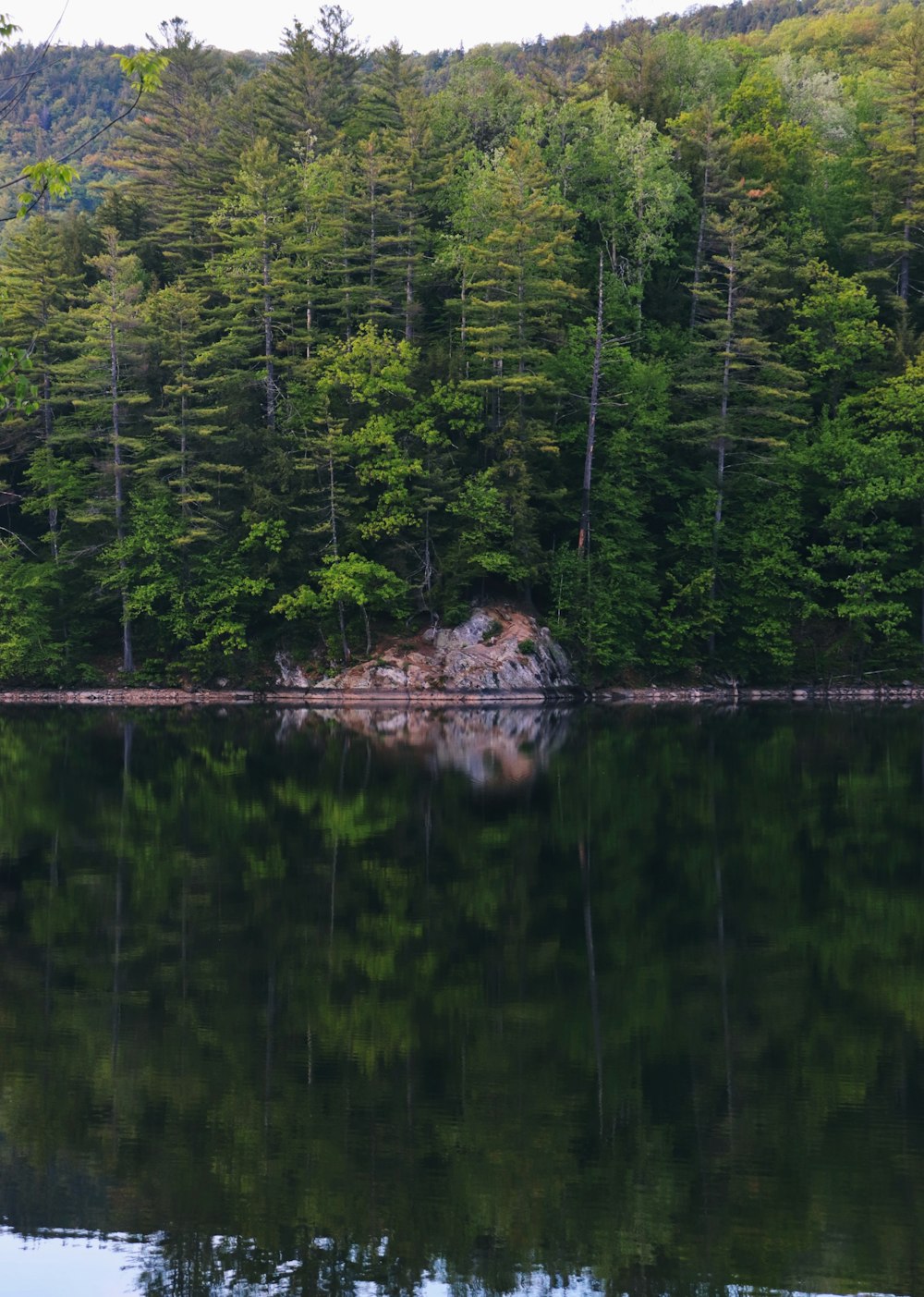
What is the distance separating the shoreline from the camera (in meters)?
52.5

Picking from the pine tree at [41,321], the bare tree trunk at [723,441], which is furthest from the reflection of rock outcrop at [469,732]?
the pine tree at [41,321]

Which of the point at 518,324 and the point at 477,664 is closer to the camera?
the point at 477,664

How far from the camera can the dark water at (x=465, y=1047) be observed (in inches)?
330

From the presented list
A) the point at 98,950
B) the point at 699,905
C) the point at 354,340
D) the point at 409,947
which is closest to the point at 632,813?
the point at 699,905

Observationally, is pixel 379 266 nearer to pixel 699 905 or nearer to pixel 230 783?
pixel 230 783

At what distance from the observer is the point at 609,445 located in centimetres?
5666

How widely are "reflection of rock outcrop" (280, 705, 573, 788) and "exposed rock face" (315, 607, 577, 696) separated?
252cm

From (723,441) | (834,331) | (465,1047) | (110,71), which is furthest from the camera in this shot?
(110,71)

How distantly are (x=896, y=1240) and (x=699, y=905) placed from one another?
29.6 feet

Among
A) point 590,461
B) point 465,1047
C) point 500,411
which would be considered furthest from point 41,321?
point 465,1047

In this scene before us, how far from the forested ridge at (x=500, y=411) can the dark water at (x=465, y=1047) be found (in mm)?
31492

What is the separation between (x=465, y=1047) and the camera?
463 inches

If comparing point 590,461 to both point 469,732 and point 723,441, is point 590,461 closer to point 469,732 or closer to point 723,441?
point 723,441

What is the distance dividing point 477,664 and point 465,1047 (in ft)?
135
